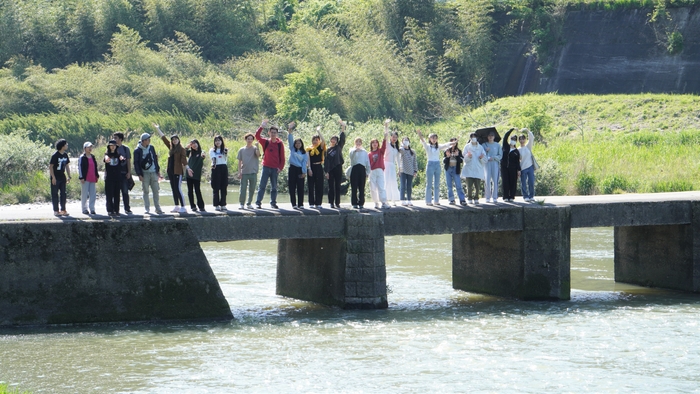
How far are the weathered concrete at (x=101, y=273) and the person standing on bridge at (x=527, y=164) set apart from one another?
7039mm

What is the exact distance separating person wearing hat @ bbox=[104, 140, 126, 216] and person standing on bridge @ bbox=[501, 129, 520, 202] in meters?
7.72


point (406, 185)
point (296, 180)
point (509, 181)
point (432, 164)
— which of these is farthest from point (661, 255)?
point (296, 180)

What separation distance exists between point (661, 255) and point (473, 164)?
4.91 meters

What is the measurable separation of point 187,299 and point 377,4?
57.7 m

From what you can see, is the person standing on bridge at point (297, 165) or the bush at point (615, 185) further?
the bush at point (615, 185)

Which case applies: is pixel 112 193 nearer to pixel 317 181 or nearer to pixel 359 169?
pixel 317 181

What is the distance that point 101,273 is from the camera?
17.5m

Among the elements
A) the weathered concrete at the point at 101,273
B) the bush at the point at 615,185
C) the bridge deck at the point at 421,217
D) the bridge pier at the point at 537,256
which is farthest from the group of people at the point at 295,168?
the bush at the point at 615,185

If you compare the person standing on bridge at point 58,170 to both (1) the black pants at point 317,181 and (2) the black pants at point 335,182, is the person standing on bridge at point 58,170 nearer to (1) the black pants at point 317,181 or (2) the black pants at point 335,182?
(1) the black pants at point 317,181

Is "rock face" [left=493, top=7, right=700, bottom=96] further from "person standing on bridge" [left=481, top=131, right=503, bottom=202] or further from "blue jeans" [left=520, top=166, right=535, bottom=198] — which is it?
"person standing on bridge" [left=481, top=131, right=503, bottom=202]

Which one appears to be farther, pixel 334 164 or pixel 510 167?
pixel 510 167

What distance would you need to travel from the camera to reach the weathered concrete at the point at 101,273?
17.2 metres

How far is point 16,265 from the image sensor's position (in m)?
17.1

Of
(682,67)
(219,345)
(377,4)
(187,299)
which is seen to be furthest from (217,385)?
(377,4)
